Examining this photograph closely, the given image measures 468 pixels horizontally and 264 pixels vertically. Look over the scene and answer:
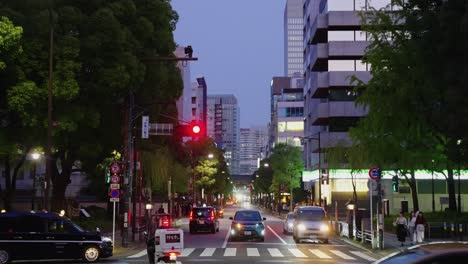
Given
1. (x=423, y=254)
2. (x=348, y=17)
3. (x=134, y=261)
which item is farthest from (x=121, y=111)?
(x=348, y=17)

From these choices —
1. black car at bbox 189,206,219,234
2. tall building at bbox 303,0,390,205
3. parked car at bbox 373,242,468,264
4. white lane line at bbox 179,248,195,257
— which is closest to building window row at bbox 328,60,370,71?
tall building at bbox 303,0,390,205

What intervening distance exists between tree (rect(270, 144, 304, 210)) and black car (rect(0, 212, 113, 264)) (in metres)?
77.6

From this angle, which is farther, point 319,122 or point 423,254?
point 319,122

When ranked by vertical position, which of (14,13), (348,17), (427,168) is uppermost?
(348,17)

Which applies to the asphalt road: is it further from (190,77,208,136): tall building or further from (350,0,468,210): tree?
(190,77,208,136): tall building

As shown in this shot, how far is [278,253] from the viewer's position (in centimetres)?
2670

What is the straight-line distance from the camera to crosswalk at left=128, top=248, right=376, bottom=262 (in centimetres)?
2542

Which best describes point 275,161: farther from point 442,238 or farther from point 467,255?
point 467,255

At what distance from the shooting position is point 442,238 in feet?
120

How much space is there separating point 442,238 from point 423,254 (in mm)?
31350

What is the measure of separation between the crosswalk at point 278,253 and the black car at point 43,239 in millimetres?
3677

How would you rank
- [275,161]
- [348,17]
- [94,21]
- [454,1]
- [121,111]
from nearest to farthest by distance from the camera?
[454,1], [94,21], [121,111], [348,17], [275,161]

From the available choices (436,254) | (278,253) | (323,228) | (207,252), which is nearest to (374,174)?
(323,228)

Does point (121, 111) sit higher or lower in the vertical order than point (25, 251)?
higher
